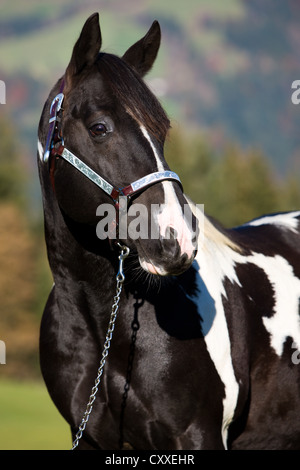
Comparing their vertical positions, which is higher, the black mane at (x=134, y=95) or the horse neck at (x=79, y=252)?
the black mane at (x=134, y=95)

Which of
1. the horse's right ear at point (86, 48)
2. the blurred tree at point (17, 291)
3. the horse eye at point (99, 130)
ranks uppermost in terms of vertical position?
the horse's right ear at point (86, 48)

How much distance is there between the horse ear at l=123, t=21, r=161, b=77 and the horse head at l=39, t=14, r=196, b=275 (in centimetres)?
33

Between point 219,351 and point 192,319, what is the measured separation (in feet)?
0.82

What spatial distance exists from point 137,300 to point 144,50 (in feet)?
5.09

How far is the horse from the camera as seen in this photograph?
129 inches

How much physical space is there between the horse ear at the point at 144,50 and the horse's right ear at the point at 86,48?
438 mm

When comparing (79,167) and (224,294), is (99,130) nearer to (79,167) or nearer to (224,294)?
(79,167)

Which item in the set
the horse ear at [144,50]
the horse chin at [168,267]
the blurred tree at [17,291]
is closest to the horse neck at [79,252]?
the horse chin at [168,267]

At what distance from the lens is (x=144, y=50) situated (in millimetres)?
3926

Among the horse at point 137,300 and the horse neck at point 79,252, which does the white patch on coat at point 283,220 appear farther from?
the horse neck at point 79,252

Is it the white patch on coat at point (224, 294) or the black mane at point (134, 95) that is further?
the white patch on coat at point (224, 294)

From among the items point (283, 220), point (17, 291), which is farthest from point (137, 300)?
point (17, 291)

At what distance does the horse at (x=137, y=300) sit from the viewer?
329 cm
